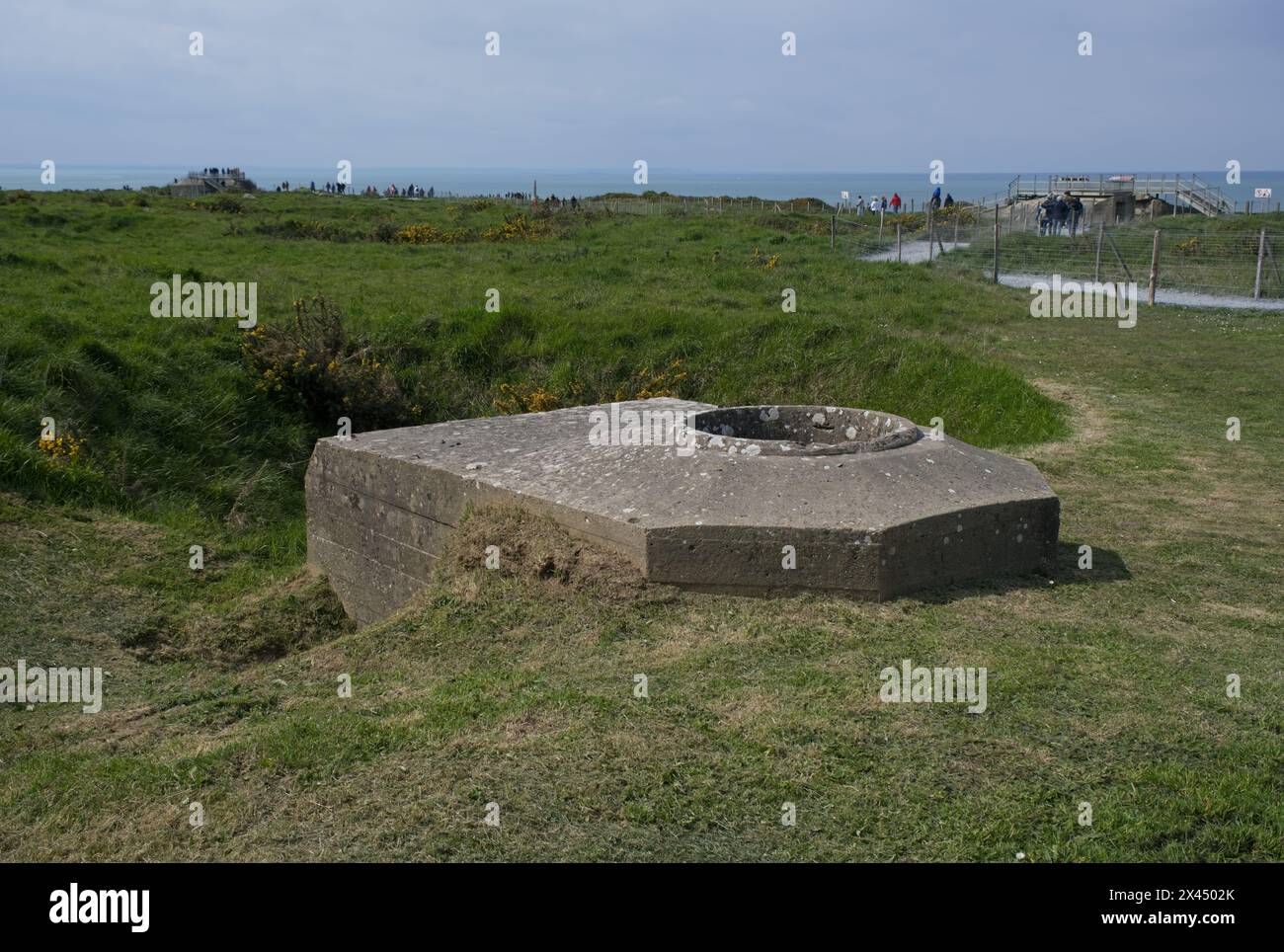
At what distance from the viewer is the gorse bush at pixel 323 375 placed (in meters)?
13.8

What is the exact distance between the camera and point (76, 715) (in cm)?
584

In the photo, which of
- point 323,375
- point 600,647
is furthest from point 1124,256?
point 600,647

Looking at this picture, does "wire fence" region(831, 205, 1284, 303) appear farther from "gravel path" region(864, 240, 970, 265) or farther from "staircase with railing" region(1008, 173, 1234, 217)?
"staircase with railing" region(1008, 173, 1234, 217)

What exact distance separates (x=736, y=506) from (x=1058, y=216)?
3227cm

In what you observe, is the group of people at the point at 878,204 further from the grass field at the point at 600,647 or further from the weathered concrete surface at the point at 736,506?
the weathered concrete surface at the point at 736,506

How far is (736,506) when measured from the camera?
22.6ft

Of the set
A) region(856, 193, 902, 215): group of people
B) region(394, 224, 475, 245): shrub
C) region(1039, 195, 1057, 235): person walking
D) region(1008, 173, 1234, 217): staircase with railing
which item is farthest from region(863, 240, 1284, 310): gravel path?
region(1008, 173, 1234, 217): staircase with railing

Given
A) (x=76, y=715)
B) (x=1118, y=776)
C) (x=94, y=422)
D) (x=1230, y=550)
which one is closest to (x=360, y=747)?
(x=76, y=715)

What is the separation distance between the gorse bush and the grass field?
0.75 feet

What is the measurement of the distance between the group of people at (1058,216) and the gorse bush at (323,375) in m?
24.8

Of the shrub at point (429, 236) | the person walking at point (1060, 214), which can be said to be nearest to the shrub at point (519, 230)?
the shrub at point (429, 236)

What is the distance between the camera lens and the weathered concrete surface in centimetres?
668

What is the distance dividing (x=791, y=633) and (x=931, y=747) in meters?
1.48

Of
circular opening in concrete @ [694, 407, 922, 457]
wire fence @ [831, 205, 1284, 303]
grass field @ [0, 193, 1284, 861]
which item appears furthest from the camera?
wire fence @ [831, 205, 1284, 303]
